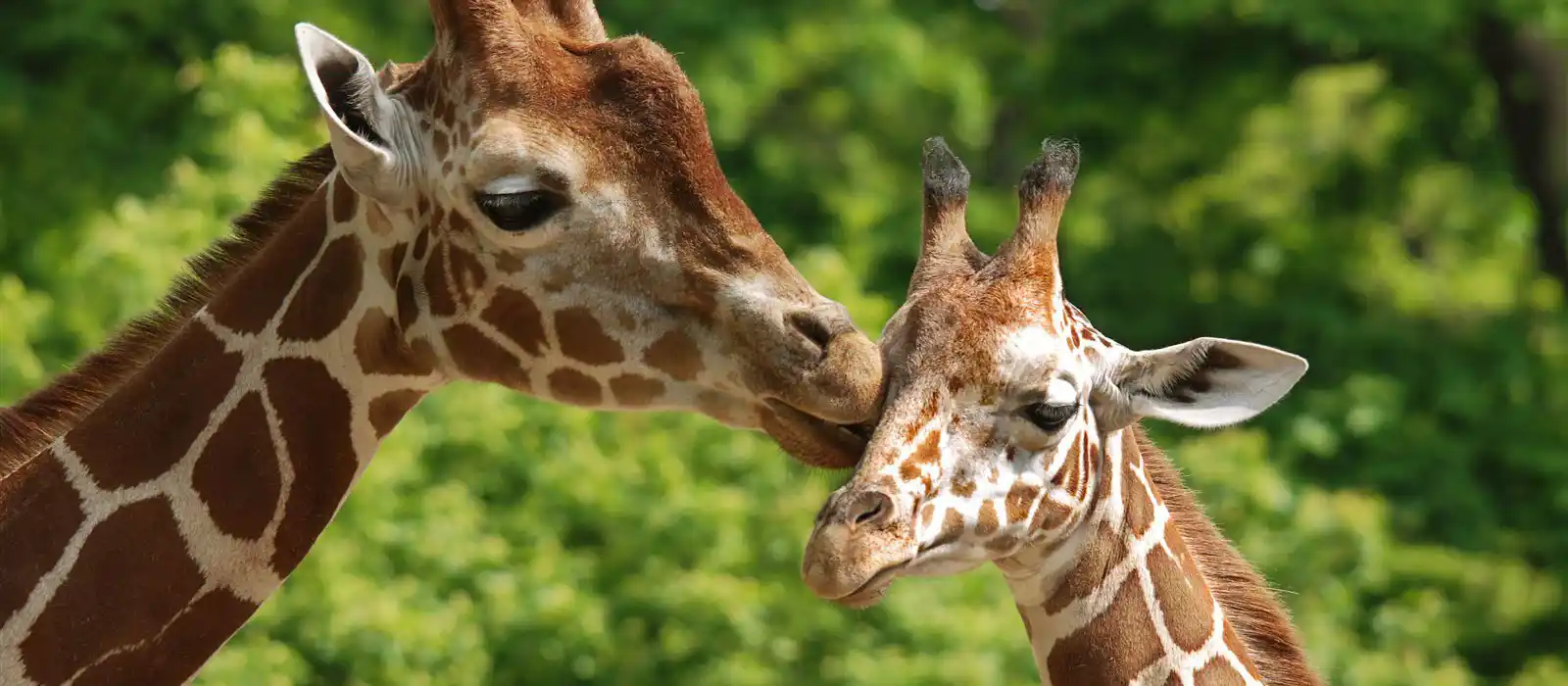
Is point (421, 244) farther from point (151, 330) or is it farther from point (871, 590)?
point (871, 590)

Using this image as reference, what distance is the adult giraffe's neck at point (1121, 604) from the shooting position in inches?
193

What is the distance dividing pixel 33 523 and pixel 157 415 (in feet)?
1.19

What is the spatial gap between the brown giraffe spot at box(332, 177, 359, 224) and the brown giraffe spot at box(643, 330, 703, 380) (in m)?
0.78

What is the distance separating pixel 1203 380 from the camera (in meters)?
5.00

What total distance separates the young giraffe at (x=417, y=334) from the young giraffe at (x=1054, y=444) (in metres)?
0.36

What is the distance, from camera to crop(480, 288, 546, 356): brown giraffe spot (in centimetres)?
432

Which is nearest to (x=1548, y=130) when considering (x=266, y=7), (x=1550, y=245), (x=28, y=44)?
(x=1550, y=245)

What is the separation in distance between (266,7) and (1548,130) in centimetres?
1176

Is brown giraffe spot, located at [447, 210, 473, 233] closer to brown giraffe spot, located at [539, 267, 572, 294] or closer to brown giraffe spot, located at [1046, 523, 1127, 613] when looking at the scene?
brown giraffe spot, located at [539, 267, 572, 294]

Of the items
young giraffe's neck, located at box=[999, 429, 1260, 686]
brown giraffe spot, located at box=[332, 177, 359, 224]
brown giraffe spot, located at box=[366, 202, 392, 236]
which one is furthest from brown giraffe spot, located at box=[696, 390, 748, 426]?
young giraffe's neck, located at box=[999, 429, 1260, 686]

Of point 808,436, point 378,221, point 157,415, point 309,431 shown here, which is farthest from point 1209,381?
point 157,415

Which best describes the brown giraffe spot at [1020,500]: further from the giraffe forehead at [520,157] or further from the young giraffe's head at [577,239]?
the giraffe forehead at [520,157]

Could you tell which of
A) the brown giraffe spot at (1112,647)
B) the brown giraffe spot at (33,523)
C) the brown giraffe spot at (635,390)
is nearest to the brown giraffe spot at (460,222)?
the brown giraffe spot at (635,390)

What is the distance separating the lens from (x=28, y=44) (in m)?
16.5
